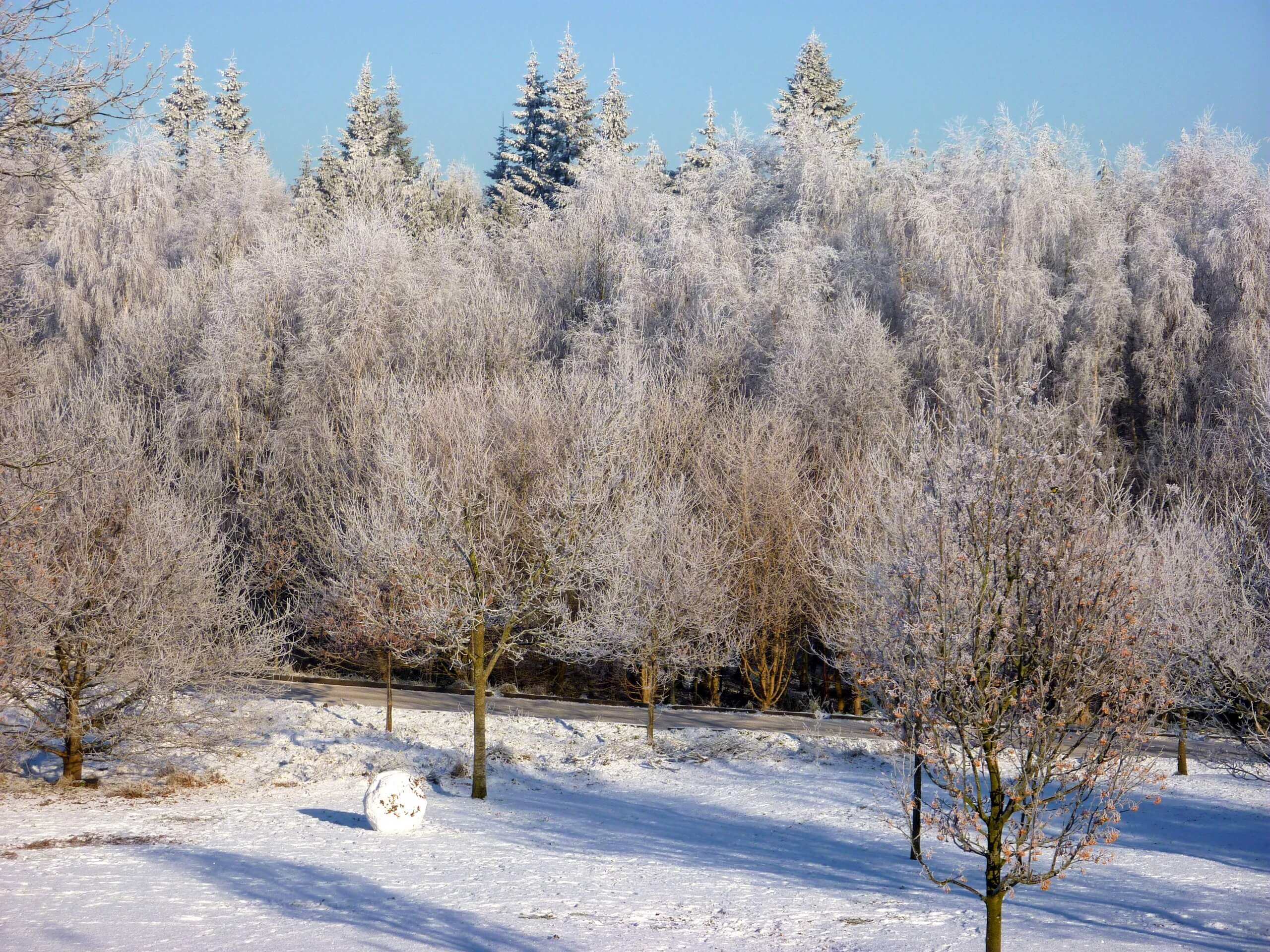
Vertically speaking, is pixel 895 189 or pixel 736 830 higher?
pixel 895 189

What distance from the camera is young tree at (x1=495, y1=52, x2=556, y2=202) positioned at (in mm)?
57906

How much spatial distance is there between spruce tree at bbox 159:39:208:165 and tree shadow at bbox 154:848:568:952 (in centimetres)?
5473

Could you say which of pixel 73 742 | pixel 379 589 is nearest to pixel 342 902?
pixel 73 742

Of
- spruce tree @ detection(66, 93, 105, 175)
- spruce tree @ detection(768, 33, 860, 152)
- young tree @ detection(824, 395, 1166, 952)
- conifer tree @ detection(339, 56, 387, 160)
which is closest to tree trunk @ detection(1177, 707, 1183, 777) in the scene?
young tree @ detection(824, 395, 1166, 952)

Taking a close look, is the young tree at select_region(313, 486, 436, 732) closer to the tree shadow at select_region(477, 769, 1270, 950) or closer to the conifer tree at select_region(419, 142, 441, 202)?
the tree shadow at select_region(477, 769, 1270, 950)

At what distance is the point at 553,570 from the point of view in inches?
838

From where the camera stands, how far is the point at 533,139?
5950cm

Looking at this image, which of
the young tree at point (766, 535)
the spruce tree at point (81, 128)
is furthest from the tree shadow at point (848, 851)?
the spruce tree at point (81, 128)

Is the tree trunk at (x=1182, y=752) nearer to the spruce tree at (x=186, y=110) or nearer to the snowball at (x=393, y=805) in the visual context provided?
the snowball at (x=393, y=805)

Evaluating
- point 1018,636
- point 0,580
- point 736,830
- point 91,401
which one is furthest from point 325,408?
point 1018,636

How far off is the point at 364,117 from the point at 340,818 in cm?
5022

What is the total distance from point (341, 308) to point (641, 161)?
59.3 ft

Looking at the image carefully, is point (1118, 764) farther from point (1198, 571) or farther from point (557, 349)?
point (557, 349)

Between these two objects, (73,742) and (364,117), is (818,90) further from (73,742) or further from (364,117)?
(73,742)
